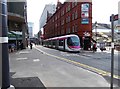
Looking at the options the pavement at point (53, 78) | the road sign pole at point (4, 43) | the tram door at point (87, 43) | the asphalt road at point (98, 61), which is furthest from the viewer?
the tram door at point (87, 43)

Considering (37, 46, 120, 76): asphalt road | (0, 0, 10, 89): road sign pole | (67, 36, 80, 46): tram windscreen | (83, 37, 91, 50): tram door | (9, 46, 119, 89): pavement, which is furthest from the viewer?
(83, 37, 91, 50): tram door

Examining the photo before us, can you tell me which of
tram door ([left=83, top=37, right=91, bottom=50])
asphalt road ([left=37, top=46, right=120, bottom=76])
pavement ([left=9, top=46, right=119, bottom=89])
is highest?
tram door ([left=83, top=37, right=91, bottom=50])

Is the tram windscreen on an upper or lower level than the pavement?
upper

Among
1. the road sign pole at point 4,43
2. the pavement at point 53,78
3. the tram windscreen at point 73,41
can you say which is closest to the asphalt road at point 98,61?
the pavement at point 53,78

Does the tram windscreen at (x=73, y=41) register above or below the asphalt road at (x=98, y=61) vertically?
above

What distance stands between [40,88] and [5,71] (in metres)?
2.46

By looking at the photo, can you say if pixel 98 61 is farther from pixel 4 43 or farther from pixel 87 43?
pixel 87 43

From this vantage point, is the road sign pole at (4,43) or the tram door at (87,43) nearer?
the road sign pole at (4,43)

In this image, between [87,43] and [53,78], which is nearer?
[53,78]

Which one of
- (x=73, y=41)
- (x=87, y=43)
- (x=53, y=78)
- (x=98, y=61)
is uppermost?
(x=73, y=41)

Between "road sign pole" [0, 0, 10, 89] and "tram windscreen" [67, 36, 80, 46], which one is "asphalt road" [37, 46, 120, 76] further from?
"tram windscreen" [67, 36, 80, 46]

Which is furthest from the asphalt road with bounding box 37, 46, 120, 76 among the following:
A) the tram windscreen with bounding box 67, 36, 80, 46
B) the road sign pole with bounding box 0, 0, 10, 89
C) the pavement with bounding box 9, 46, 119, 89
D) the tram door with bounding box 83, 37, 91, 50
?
the tram door with bounding box 83, 37, 91, 50

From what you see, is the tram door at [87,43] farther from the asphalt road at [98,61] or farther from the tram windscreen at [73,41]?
the asphalt road at [98,61]

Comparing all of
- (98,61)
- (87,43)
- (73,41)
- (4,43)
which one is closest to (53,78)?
(4,43)
